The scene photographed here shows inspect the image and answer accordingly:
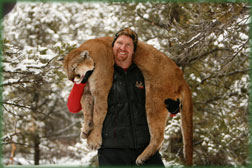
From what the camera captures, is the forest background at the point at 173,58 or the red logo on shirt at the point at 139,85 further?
the forest background at the point at 173,58

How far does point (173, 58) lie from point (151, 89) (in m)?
2.49

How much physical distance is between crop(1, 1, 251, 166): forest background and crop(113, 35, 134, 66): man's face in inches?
32.6

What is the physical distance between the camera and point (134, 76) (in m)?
3.32

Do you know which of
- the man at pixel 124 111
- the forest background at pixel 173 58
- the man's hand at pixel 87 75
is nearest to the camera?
the man at pixel 124 111

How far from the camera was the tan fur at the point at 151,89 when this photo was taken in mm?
3197

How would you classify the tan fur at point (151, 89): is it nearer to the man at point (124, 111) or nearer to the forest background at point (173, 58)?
the man at point (124, 111)

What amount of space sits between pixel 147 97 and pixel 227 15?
2.01 m

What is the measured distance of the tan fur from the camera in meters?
3.20

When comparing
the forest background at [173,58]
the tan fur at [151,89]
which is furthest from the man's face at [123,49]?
the forest background at [173,58]

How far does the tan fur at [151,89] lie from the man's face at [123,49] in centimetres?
11

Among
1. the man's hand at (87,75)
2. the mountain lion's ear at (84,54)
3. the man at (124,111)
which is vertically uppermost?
the mountain lion's ear at (84,54)

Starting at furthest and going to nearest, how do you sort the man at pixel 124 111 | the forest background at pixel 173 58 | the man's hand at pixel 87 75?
the forest background at pixel 173 58 < the man's hand at pixel 87 75 < the man at pixel 124 111

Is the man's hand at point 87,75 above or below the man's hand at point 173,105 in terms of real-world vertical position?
above

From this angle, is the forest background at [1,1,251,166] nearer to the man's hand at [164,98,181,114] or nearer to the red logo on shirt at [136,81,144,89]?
the red logo on shirt at [136,81,144,89]
